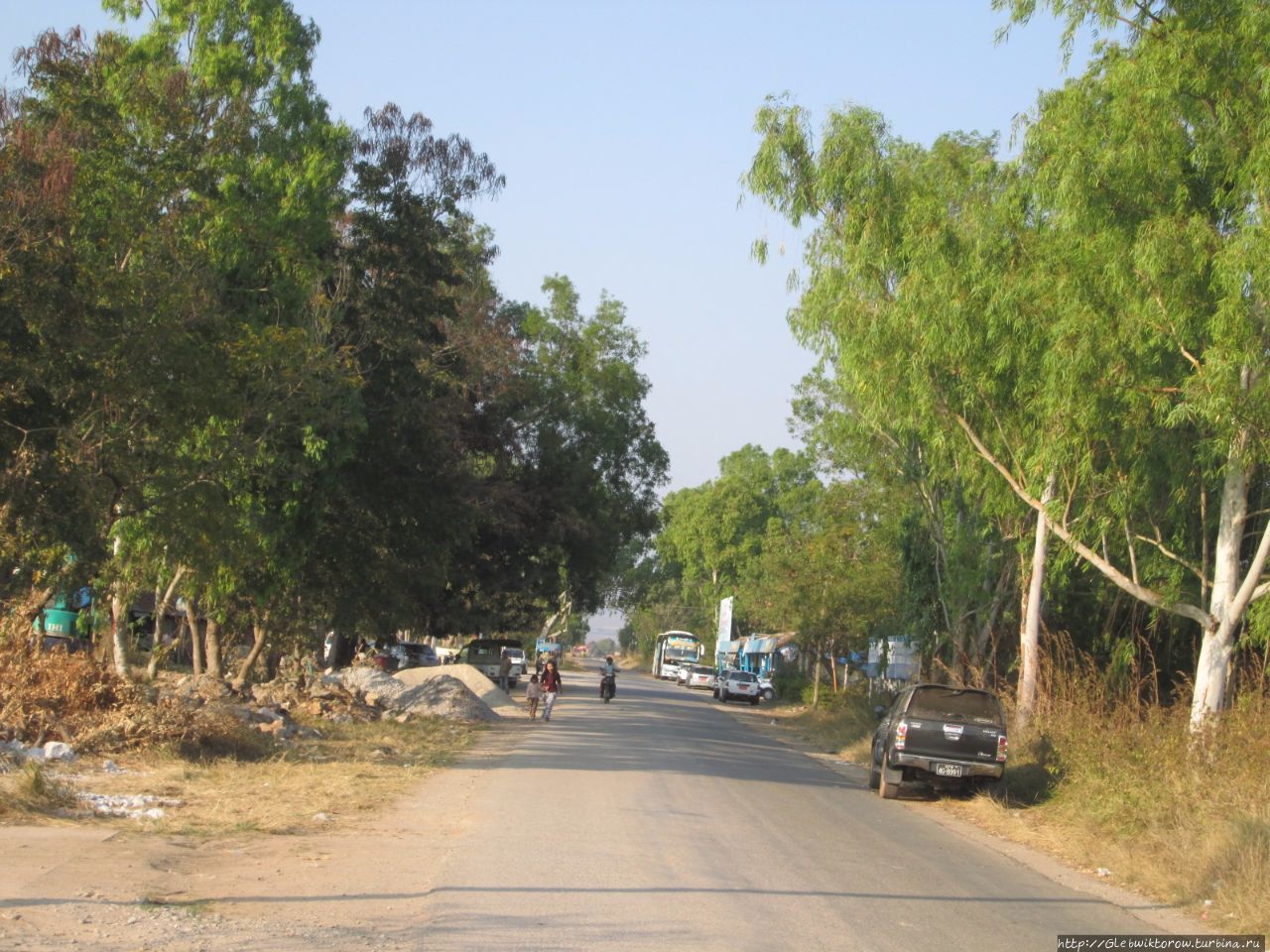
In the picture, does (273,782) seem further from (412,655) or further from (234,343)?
(412,655)

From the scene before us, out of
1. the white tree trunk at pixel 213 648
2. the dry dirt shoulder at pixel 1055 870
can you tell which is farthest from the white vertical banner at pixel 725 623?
the dry dirt shoulder at pixel 1055 870

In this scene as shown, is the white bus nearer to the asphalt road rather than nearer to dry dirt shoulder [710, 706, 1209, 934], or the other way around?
dry dirt shoulder [710, 706, 1209, 934]

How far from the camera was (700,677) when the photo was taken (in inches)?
3095

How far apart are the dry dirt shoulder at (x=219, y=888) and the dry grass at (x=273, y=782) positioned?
2.49 feet

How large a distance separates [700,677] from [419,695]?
157 feet

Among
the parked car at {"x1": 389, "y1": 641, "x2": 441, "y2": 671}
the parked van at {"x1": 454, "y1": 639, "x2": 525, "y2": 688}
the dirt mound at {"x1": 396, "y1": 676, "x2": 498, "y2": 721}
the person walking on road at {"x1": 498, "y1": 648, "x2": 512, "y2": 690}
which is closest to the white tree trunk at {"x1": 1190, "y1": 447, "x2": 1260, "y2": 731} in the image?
the dirt mound at {"x1": 396, "y1": 676, "x2": 498, "y2": 721}

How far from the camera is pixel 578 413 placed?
147 ft

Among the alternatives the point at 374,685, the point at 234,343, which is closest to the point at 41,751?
the point at 234,343

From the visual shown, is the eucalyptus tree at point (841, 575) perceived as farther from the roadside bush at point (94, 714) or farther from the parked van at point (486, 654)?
the roadside bush at point (94, 714)

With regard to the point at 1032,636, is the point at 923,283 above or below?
above

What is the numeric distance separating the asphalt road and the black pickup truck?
0.64m

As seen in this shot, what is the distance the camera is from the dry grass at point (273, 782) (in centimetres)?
1318

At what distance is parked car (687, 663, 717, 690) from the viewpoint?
78.1m

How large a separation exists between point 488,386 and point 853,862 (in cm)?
2878
